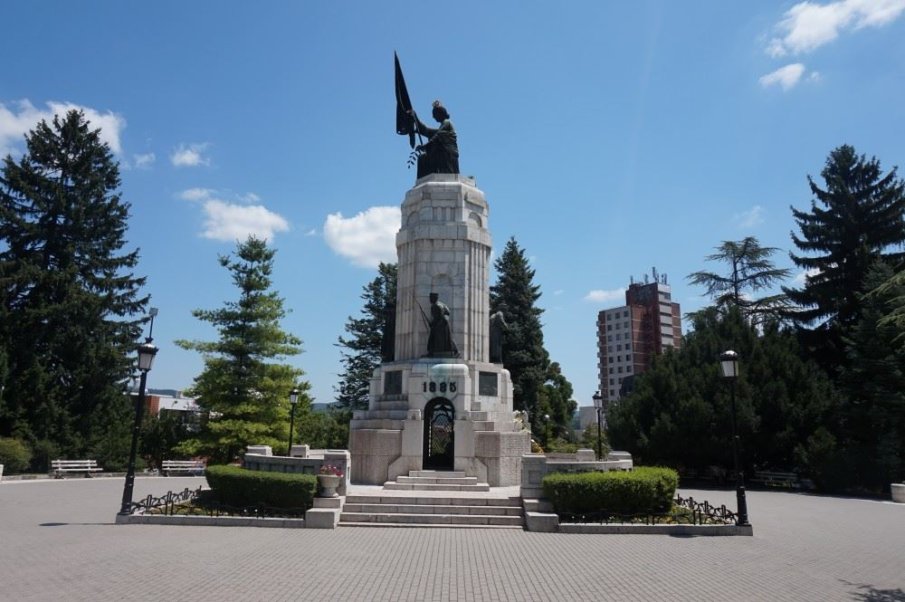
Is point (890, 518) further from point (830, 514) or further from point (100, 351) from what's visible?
point (100, 351)

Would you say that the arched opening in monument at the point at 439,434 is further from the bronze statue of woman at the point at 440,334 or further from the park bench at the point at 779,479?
the park bench at the point at 779,479

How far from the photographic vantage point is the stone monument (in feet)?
55.8

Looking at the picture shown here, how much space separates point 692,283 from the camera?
38.8m

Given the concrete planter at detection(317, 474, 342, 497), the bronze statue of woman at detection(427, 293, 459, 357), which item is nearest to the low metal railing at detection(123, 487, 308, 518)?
the concrete planter at detection(317, 474, 342, 497)

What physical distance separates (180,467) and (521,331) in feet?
73.0

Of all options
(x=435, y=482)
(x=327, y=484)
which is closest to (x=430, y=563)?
(x=327, y=484)

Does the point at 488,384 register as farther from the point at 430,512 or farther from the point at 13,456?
the point at 13,456

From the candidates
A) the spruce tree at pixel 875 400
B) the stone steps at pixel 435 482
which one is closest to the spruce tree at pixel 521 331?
the spruce tree at pixel 875 400

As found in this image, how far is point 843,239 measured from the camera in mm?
30125

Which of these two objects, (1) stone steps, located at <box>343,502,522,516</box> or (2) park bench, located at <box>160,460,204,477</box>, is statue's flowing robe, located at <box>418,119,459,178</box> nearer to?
(1) stone steps, located at <box>343,502,522,516</box>

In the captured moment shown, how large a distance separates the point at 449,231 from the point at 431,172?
9.63 feet

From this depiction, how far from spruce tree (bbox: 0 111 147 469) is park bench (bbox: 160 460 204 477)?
274cm

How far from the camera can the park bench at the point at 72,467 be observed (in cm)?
2446

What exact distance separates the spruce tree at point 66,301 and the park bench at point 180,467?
8.99 ft
